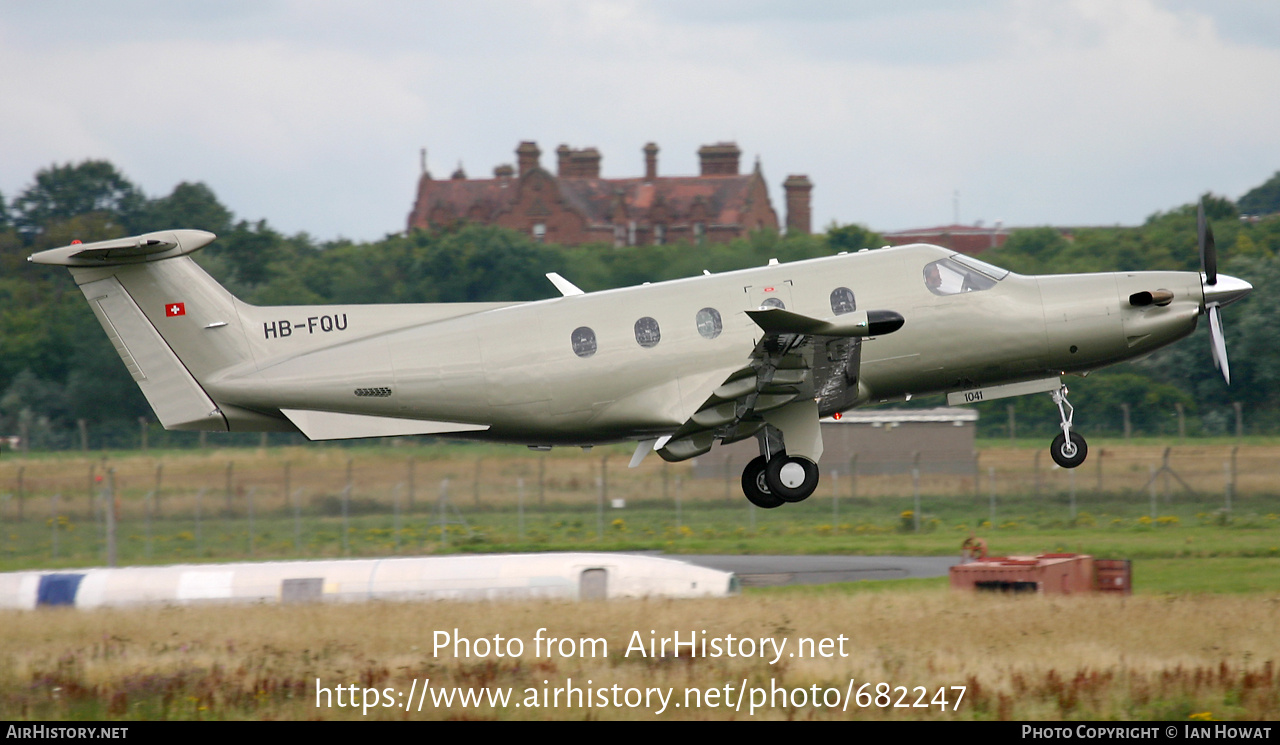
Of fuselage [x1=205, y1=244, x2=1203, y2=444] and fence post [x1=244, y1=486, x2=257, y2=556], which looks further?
fence post [x1=244, y1=486, x2=257, y2=556]

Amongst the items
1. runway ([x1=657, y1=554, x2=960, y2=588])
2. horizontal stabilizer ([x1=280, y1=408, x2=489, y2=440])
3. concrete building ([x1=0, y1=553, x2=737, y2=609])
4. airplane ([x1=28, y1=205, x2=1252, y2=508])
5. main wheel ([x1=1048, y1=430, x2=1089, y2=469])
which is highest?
airplane ([x1=28, y1=205, x2=1252, y2=508])

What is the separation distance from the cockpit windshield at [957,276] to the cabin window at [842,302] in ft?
4.27

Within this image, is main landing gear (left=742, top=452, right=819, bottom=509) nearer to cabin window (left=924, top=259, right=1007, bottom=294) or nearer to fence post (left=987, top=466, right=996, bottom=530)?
cabin window (left=924, top=259, right=1007, bottom=294)

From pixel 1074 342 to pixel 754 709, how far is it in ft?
24.0

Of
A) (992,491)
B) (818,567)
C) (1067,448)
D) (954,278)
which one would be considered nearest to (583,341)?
(954,278)

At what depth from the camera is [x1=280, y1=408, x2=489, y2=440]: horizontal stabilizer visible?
19234mm

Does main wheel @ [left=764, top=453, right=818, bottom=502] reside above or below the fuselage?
below

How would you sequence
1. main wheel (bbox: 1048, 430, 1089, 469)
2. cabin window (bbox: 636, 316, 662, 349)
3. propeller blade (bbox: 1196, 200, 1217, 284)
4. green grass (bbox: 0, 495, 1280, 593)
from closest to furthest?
cabin window (bbox: 636, 316, 662, 349) < main wheel (bbox: 1048, 430, 1089, 469) < propeller blade (bbox: 1196, 200, 1217, 284) < green grass (bbox: 0, 495, 1280, 593)

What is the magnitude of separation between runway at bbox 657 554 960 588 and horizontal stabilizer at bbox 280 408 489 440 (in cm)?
1246

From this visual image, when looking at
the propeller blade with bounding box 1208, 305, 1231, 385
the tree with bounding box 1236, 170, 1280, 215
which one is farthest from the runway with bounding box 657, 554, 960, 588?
the tree with bounding box 1236, 170, 1280, 215

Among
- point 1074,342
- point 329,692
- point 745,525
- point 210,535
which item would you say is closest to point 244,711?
point 329,692

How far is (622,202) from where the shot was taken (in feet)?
335

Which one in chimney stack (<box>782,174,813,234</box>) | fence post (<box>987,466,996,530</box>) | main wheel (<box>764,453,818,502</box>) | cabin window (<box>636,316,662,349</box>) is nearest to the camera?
cabin window (<box>636,316,662,349</box>)
